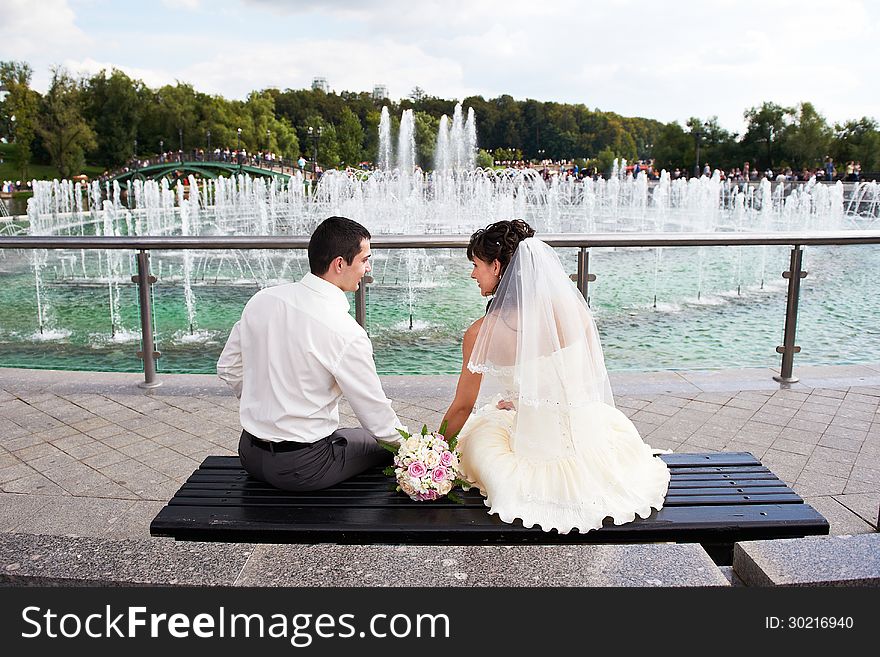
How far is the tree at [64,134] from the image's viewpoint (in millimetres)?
70312

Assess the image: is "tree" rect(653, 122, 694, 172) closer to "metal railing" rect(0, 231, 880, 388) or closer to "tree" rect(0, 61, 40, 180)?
"tree" rect(0, 61, 40, 180)

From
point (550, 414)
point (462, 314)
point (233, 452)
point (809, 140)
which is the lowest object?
point (462, 314)

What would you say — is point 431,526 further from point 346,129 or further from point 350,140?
point 346,129

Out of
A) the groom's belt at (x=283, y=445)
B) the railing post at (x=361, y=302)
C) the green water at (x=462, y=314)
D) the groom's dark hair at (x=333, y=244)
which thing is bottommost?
the green water at (x=462, y=314)

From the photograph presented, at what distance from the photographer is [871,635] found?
2381 millimetres

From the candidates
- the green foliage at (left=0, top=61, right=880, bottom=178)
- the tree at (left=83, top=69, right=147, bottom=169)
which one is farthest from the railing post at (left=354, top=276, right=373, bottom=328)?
the tree at (left=83, top=69, right=147, bottom=169)

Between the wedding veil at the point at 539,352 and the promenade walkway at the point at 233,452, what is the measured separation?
1.50 feet

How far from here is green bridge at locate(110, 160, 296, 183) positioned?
2640 inches

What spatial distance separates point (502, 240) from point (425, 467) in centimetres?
97

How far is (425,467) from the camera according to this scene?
9.08ft

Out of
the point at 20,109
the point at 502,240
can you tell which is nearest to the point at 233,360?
the point at 502,240

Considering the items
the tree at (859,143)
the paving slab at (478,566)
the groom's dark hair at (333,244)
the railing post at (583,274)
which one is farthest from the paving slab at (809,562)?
the tree at (859,143)

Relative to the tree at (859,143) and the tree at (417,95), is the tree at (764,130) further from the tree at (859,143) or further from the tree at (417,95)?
the tree at (417,95)

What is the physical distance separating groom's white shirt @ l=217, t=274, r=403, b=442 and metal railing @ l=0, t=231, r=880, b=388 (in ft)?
7.64
